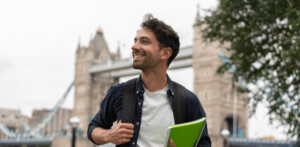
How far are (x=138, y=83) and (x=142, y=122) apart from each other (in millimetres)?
215

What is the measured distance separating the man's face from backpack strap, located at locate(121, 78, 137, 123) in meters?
0.12

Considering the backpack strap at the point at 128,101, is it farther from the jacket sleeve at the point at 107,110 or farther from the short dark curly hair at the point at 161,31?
the short dark curly hair at the point at 161,31

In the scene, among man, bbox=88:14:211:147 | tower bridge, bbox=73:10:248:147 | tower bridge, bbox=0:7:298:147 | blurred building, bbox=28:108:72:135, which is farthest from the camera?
blurred building, bbox=28:108:72:135

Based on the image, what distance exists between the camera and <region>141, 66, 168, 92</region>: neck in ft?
6.20

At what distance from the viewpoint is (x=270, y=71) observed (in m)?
7.98

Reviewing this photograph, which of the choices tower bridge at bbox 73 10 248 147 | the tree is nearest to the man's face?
the tree

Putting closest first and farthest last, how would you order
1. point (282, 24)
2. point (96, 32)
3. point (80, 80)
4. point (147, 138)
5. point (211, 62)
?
1. point (147, 138)
2. point (282, 24)
3. point (211, 62)
4. point (80, 80)
5. point (96, 32)

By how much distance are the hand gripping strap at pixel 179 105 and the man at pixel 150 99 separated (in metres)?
0.03

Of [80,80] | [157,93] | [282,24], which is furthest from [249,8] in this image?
[80,80]

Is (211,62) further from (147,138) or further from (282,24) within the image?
(147,138)

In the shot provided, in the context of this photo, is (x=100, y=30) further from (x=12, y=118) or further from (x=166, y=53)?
(x=166, y=53)

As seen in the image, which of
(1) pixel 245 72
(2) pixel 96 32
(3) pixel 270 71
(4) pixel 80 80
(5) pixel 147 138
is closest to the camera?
(5) pixel 147 138

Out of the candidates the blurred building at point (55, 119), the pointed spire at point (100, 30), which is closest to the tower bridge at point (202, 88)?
the pointed spire at point (100, 30)

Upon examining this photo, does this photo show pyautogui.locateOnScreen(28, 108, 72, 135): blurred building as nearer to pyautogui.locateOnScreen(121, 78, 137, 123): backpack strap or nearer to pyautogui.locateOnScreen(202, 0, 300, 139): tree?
pyautogui.locateOnScreen(202, 0, 300, 139): tree
